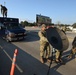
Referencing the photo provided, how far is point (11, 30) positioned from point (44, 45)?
31.1 ft

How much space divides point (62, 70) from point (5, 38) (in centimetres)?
1142

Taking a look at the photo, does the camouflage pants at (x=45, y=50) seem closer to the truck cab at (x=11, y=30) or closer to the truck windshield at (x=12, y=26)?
the truck cab at (x=11, y=30)

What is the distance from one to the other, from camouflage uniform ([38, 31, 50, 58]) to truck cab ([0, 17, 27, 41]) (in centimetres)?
823

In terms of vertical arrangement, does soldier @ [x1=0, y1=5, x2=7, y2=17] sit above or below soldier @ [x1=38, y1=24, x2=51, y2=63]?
above

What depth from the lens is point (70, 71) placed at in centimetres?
796

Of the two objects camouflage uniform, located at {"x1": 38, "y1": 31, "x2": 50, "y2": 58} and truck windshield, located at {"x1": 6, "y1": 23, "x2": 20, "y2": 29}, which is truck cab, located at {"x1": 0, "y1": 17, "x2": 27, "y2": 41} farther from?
camouflage uniform, located at {"x1": 38, "y1": 31, "x2": 50, "y2": 58}

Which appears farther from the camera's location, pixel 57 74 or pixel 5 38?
pixel 5 38

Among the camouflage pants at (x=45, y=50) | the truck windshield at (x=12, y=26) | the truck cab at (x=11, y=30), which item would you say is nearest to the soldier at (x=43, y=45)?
the camouflage pants at (x=45, y=50)

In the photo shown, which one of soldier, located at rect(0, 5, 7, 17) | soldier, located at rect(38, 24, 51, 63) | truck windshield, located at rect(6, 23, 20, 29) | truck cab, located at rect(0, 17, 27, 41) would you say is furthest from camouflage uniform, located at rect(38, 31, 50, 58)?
soldier, located at rect(0, 5, 7, 17)

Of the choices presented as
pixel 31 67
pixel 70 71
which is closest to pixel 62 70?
pixel 70 71

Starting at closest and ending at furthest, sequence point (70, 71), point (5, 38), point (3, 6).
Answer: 1. point (70, 71)
2. point (5, 38)
3. point (3, 6)

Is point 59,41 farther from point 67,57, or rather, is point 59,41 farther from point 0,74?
point 67,57

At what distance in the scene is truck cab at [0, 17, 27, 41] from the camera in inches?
695

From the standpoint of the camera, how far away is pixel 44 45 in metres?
9.11
